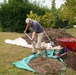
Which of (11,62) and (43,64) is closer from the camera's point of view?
(43,64)

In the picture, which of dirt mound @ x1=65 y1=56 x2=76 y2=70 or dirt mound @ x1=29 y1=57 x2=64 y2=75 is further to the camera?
dirt mound @ x1=65 y1=56 x2=76 y2=70

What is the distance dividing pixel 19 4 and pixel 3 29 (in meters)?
3.02

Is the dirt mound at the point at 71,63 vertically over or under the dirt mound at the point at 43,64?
under

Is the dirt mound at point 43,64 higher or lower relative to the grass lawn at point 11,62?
higher

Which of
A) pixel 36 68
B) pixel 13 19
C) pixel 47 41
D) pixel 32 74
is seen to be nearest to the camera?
pixel 32 74

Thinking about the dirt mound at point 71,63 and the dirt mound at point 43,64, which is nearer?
the dirt mound at point 43,64

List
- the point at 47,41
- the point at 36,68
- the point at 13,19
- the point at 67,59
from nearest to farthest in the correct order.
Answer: the point at 36,68 < the point at 67,59 < the point at 47,41 < the point at 13,19

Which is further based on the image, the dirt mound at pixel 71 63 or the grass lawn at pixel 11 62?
the dirt mound at pixel 71 63

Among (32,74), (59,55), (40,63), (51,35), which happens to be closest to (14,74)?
(32,74)

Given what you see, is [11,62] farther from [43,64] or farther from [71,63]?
[71,63]

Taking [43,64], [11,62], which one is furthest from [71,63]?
[11,62]

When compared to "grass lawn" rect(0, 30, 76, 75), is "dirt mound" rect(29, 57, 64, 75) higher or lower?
higher

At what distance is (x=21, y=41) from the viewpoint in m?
12.9

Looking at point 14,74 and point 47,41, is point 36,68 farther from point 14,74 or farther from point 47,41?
point 47,41
